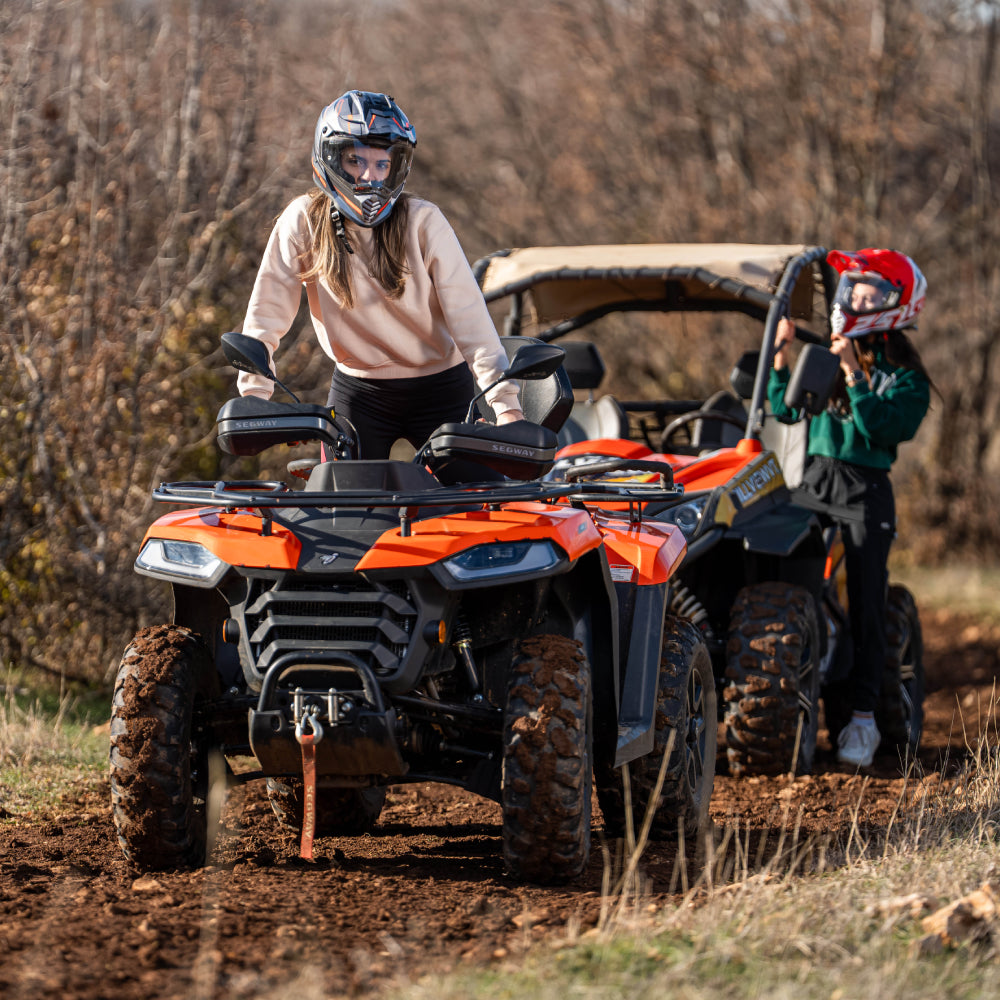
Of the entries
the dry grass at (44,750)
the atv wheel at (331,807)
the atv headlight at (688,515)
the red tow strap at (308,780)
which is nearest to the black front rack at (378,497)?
the red tow strap at (308,780)

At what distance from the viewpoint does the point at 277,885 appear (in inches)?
174

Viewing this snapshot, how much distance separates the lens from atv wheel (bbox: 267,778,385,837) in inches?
210

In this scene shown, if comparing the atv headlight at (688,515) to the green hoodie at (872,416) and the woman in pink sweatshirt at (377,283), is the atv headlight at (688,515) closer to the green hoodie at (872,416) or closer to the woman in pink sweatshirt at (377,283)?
the green hoodie at (872,416)

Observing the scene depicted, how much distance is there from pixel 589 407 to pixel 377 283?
303cm

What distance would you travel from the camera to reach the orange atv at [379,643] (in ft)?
13.9

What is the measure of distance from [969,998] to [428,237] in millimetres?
2845

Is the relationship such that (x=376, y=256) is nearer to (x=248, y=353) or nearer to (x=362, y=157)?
(x=362, y=157)

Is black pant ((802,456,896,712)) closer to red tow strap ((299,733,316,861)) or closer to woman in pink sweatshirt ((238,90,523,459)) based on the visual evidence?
woman in pink sweatshirt ((238,90,523,459))

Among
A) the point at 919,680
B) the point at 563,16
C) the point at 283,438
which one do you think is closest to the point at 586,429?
the point at 919,680

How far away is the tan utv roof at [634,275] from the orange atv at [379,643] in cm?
314

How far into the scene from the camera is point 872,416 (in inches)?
288

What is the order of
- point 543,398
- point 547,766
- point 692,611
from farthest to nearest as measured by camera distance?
point 692,611 < point 543,398 < point 547,766

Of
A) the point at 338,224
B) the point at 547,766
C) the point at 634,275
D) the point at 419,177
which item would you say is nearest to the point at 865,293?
the point at 634,275

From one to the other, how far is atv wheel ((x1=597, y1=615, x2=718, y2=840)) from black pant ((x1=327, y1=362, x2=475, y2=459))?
43.2 inches
